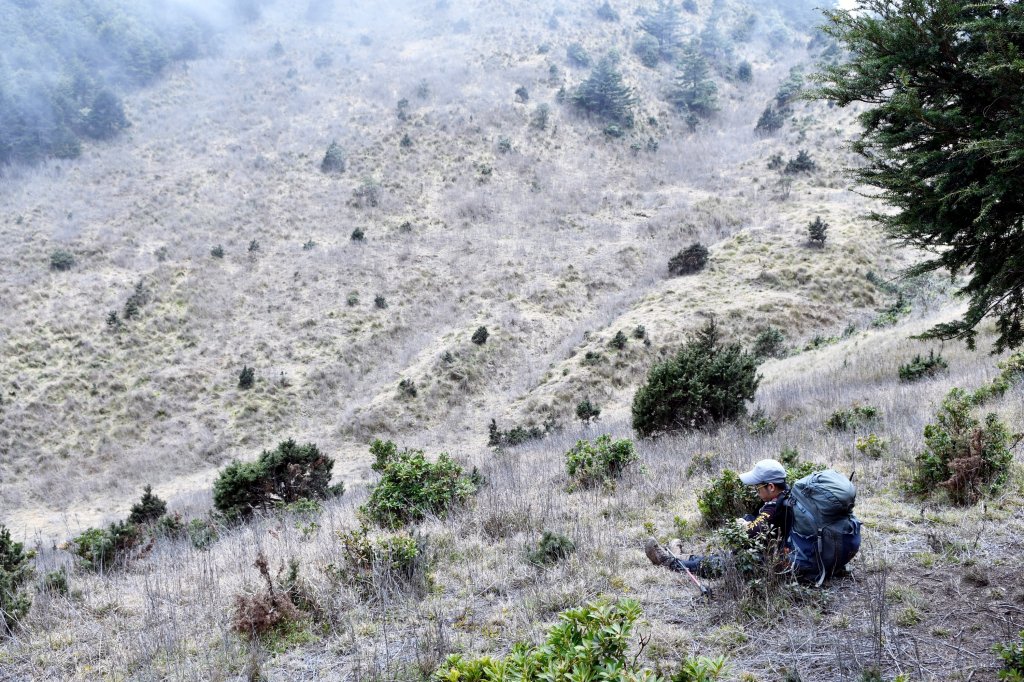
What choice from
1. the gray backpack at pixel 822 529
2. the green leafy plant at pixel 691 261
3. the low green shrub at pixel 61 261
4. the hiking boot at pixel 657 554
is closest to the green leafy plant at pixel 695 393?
the hiking boot at pixel 657 554

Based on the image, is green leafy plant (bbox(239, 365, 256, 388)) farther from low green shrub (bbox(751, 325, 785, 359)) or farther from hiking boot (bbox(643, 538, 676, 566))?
hiking boot (bbox(643, 538, 676, 566))

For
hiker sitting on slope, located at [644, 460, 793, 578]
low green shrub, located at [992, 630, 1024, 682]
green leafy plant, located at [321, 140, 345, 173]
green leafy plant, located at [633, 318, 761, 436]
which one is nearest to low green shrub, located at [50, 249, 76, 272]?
green leafy plant, located at [321, 140, 345, 173]

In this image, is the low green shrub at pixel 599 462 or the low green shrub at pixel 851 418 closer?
the low green shrub at pixel 599 462

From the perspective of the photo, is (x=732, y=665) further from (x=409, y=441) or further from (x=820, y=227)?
(x=820, y=227)

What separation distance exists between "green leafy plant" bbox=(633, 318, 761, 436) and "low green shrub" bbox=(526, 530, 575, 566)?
17.0ft

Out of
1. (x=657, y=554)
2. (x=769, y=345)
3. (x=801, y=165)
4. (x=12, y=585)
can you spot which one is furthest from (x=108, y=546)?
(x=801, y=165)

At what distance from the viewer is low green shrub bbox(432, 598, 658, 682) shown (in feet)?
7.21

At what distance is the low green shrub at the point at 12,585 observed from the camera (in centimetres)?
445

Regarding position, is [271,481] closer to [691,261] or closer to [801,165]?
[691,261]

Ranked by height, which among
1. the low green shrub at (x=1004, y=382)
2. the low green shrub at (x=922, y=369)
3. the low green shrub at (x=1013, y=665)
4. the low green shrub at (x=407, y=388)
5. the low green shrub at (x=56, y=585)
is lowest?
the low green shrub at (x=407, y=388)

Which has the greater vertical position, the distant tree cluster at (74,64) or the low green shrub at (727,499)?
the distant tree cluster at (74,64)

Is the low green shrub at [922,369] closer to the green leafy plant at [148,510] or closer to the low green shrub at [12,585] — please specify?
the low green shrub at [12,585]

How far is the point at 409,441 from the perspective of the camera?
643 inches

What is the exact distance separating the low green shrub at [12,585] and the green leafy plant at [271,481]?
126 inches
